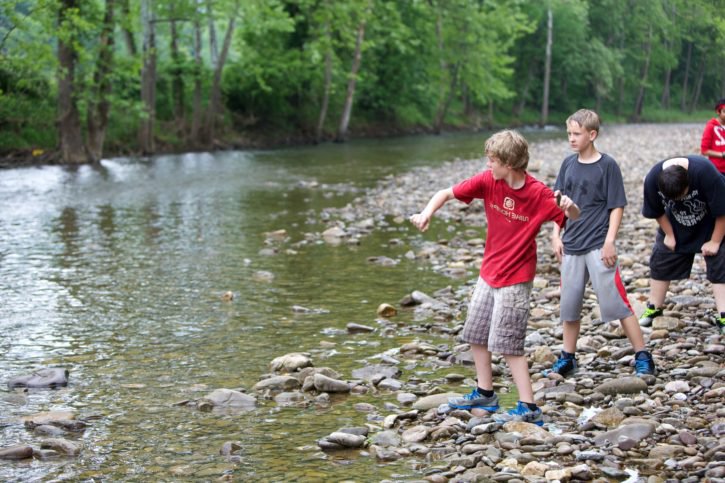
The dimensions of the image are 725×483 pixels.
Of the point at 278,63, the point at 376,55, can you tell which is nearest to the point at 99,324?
the point at 278,63

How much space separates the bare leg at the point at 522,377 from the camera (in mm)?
6047

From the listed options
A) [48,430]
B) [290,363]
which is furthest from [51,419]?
[290,363]

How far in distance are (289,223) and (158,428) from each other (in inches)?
423

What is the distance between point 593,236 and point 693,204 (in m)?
1.00

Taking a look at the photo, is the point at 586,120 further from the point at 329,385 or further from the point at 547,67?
the point at 547,67

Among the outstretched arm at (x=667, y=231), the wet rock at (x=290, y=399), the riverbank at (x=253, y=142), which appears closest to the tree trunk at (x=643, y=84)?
the riverbank at (x=253, y=142)

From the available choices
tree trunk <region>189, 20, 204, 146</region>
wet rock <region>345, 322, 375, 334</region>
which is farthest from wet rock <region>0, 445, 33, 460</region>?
tree trunk <region>189, 20, 204, 146</region>

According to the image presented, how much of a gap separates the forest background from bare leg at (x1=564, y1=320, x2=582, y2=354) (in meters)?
5.59

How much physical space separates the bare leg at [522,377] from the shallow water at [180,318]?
3.44ft

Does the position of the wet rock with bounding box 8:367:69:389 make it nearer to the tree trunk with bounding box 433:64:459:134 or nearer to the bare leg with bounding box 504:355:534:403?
the bare leg with bounding box 504:355:534:403

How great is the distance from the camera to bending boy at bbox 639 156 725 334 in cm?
702

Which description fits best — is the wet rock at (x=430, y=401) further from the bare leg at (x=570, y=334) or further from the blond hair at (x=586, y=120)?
the blond hair at (x=586, y=120)

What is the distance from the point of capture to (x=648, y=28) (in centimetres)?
1591

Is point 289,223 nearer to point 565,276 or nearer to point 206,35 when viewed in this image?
point 565,276
